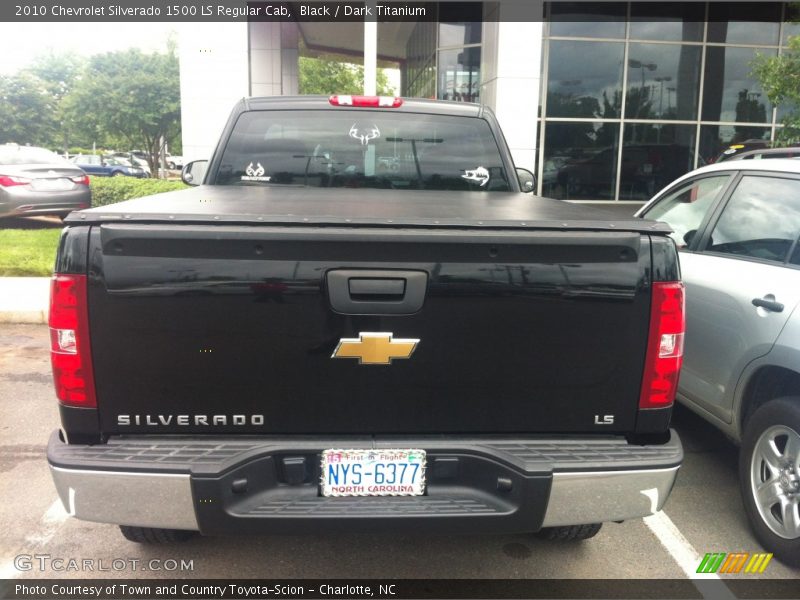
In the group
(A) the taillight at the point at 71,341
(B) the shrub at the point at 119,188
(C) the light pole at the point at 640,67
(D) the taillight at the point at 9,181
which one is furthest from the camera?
(C) the light pole at the point at 640,67

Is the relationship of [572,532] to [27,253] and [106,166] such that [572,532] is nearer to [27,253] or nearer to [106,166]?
[27,253]

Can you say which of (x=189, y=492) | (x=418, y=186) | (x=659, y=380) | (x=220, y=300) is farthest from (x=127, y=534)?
(x=418, y=186)

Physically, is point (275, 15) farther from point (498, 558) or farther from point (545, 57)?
point (498, 558)

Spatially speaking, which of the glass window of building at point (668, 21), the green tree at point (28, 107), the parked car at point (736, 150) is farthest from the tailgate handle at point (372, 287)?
the green tree at point (28, 107)

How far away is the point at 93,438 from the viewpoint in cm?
237

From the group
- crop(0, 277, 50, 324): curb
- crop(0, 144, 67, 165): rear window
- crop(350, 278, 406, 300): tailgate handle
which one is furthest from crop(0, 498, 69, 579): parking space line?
crop(0, 144, 67, 165): rear window

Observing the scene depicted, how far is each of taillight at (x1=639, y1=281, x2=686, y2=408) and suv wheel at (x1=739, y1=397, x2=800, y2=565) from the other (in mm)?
1027

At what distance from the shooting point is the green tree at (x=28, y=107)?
30000mm

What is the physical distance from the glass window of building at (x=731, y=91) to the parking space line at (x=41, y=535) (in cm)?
1623

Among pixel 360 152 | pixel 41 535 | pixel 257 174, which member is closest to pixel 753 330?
pixel 360 152

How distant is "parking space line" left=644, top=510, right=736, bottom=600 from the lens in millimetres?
2986

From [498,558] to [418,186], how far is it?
2.35 metres

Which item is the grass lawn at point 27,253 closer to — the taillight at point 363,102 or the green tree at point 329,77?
the taillight at point 363,102

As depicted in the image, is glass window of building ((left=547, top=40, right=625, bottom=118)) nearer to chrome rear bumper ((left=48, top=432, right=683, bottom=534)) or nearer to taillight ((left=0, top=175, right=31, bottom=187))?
taillight ((left=0, top=175, right=31, bottom=187))
